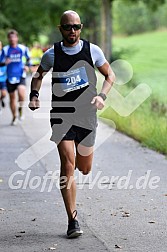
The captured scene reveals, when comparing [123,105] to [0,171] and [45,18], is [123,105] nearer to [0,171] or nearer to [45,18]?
[0,171]

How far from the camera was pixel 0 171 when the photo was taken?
Answer: 11.5 metres

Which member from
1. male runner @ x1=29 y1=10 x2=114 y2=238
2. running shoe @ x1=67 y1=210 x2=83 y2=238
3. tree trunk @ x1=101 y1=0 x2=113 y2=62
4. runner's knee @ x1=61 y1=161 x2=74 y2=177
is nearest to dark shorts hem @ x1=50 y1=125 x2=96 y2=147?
male runner @ x1=29 y1=10 x2=114 y2=238

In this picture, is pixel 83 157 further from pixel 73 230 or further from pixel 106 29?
pixel 106 29

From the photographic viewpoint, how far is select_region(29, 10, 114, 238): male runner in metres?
7.55

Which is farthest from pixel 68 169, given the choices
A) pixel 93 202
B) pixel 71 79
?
pixel 93 202

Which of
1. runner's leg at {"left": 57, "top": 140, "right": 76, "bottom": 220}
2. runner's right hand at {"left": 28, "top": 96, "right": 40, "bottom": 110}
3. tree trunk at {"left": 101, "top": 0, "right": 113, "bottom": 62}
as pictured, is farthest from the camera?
tree trunk at {"left": 101, "top": 0, "right": 113, "bottom": 62}

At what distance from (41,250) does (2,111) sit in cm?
1514

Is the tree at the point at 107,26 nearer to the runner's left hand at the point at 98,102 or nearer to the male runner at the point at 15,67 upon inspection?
the male runner at the point at 15,67

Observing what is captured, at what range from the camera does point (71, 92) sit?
25.0ft

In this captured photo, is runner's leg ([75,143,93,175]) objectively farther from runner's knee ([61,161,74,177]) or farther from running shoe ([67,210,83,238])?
running shoe ([67,210,83,238])

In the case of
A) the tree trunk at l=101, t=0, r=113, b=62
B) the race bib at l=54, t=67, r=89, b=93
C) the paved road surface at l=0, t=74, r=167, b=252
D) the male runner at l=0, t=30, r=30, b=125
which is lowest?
the tree trunk at l=101, t=0, r=113, b=62

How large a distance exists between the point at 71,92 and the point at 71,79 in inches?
4.8

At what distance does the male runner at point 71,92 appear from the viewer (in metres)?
7.55

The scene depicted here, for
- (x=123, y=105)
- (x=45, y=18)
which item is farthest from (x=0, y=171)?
(x=45, y=18)
